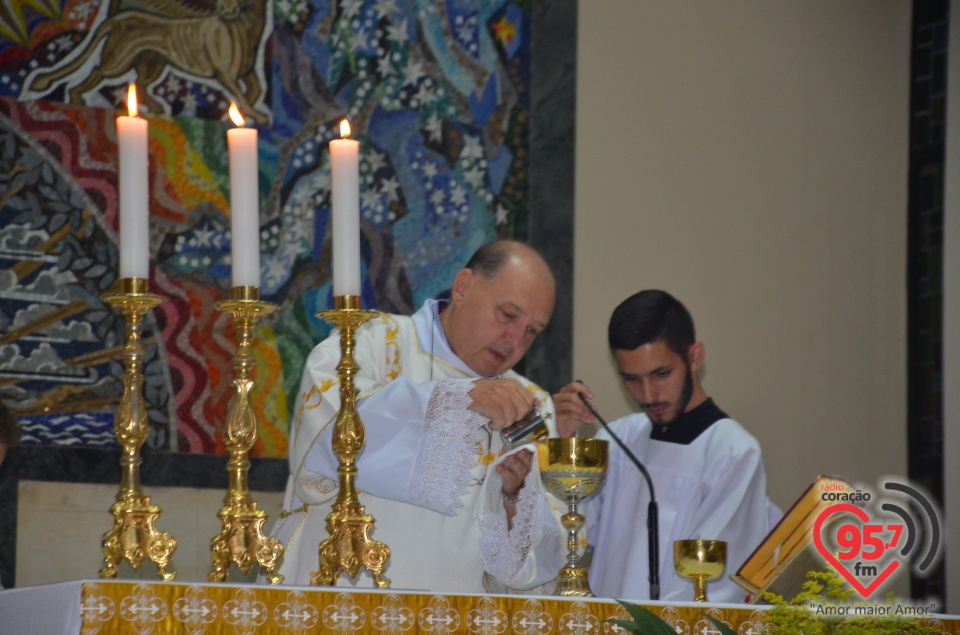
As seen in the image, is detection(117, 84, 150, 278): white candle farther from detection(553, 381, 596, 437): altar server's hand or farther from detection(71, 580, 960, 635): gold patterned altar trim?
detection(553, 381, 596, 437): altar server's hand

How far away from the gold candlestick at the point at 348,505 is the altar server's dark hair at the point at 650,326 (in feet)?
6.77

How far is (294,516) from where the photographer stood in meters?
4.14

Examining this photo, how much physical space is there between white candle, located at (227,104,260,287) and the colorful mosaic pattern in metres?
2.17

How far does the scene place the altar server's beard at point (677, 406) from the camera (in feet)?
16.6

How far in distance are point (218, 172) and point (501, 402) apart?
8.62 ft

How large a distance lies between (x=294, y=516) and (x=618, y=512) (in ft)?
4.57

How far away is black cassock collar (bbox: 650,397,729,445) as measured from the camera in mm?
5109

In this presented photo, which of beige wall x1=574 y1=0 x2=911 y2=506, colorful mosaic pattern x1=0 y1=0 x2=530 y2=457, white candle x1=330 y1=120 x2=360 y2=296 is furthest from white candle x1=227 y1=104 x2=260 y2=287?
beige wall x1=574 y1=0 x2=911 y2=506

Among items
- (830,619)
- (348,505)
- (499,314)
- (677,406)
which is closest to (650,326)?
(677,406)

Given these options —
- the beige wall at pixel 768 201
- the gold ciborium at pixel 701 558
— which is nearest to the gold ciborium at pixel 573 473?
the gold ciborium at pixel 701 558

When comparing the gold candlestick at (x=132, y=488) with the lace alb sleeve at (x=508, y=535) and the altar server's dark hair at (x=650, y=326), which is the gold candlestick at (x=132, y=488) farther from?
the altar server's dark hair at (x=650, y=326)

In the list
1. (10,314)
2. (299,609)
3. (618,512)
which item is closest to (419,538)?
(618,512)

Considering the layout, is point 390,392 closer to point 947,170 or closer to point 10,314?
point 10,314

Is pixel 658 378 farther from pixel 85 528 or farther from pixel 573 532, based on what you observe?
pixel 85 528
